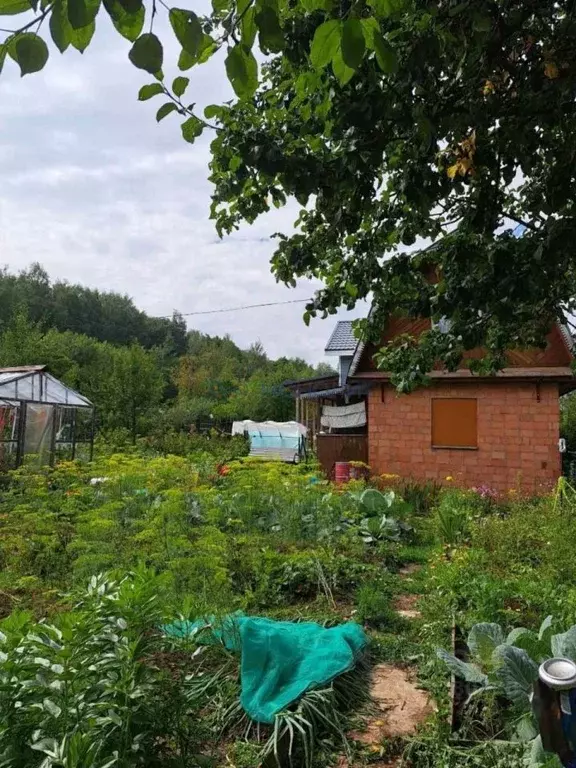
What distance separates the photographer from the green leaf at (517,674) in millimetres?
2510

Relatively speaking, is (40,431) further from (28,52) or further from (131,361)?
(28,52)

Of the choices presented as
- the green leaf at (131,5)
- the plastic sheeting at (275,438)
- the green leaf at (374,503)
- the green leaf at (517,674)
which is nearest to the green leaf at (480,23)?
the green leaf at (131,5)

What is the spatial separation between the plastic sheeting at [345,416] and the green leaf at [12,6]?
13.0 metres

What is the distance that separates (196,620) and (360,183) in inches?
110

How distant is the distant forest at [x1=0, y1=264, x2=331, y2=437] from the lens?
21.4 meters

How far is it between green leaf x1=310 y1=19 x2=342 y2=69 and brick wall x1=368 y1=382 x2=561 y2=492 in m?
10.6

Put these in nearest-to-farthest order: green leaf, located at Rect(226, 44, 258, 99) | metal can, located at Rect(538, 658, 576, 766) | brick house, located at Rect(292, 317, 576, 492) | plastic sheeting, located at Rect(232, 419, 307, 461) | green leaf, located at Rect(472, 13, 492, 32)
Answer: green leaf, located at Rect(226, 44, 258, 99)
metal can, located at Rect(538, 658, 576, 766)
green leaf, located at Rect(472, 13, 492, 32)
brick house, located at Rect(292, 317, 576, 492)
plastic sheeting, located at Rect(232, 419, 307, 461)

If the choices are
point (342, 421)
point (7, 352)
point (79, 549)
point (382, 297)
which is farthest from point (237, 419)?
point (382, 297)

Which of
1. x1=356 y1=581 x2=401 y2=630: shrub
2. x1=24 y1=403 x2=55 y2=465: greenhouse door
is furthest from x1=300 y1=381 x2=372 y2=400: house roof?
x1=356 y1=581 x2=401 y2=630: shrub

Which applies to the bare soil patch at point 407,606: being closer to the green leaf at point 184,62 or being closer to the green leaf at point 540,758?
the green leaf at point 540,758

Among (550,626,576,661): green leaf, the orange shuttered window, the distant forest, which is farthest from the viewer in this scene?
the distant forest

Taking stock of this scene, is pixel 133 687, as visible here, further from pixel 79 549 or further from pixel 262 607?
pixel 79 549

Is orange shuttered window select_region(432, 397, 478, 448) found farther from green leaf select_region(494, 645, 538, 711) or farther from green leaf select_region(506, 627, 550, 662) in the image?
green leaf select_region(494, 645, 538, 711)

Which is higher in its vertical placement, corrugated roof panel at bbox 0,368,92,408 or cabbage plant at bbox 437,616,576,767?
corrugated roof panel at bbox 0,368,92,408
